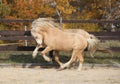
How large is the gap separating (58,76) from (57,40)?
146 cm

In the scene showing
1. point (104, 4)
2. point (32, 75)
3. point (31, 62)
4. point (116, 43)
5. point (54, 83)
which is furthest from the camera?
point (104, 4)

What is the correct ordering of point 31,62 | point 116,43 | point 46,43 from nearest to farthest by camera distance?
point 46,43
point 31,62
point 116,43

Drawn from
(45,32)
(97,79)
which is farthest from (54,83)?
(45,32)

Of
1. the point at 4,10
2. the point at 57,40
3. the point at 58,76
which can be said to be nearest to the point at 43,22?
the point at 57,40

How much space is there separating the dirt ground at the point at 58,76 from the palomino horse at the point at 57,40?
506 mm

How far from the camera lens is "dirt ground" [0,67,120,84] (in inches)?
385

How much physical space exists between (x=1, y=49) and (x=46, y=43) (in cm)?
225

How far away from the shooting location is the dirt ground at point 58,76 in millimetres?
9773

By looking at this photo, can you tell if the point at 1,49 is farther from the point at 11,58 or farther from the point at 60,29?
the point at 60,29

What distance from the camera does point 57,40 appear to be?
38.5ft

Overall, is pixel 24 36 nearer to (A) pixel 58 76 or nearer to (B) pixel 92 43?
(B) pixel 92 43

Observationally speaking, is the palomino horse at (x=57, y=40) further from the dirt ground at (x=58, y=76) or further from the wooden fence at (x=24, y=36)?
the wooden fence at (x=24, y=36)

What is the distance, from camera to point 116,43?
813 inches

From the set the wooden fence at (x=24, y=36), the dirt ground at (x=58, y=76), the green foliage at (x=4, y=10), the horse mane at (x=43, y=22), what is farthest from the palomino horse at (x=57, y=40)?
the green foliage at (x=4, y=10)
